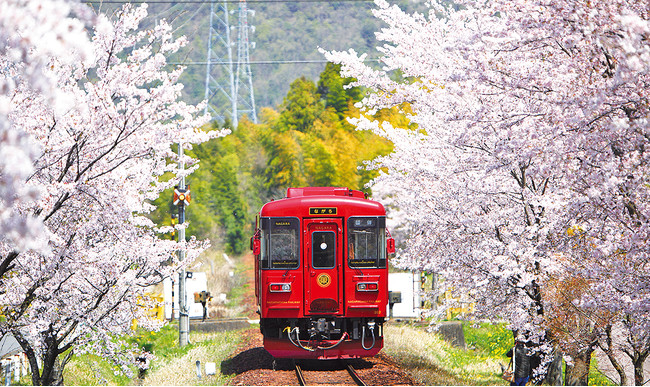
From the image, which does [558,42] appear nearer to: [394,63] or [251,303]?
[394,63]

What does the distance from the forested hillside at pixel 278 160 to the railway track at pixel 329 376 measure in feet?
89.1

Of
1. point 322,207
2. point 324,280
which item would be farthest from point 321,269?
point 322,207

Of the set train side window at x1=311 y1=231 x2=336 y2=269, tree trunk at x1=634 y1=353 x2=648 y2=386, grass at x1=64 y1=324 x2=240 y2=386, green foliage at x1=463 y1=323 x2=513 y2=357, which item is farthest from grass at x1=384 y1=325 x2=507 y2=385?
Answer: tree trunk at x1=634 y1=353 x2=648 y2=386

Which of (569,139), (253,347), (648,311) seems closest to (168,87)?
(569,139)

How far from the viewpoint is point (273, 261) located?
12.5 meters

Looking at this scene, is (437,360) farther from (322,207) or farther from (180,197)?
(180,197)

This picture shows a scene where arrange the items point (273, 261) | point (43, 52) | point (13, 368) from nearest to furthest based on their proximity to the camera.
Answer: point (43, 52), point (273, 261), point (13, 368)

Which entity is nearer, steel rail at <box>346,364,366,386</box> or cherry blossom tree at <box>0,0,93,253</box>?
cherry blossom tree at <box>0,0,93,253</box>

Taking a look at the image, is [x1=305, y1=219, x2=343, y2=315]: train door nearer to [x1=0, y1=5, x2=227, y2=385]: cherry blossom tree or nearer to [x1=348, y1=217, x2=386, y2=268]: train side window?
[x1=348, y1=217, x2=386, y2=268]: train side window

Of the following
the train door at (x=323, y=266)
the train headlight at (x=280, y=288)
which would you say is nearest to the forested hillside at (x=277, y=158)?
the train door at (x=323, y=266)

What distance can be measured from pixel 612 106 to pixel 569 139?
0.43 m

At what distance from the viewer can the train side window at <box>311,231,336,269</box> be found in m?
12.6

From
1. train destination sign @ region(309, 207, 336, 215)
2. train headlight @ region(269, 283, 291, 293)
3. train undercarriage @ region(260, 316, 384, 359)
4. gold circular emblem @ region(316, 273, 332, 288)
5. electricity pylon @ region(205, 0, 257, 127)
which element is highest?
electricity pylon @ region(205, 0, 257, 127)

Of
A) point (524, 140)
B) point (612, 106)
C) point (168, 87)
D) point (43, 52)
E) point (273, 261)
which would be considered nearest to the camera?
point (43, 52)
